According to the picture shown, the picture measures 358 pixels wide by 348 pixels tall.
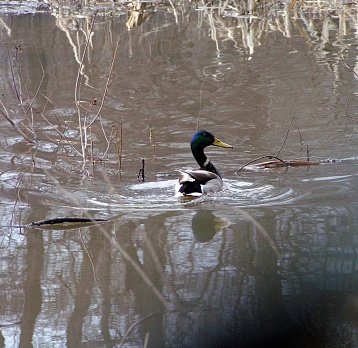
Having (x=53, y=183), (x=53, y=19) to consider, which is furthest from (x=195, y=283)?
(x=53, y=19)

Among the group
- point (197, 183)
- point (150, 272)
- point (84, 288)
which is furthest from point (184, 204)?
point (84, 288)

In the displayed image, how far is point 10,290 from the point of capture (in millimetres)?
4301

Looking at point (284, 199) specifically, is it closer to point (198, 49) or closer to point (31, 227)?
point (31, 227)

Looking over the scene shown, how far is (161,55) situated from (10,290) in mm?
10558

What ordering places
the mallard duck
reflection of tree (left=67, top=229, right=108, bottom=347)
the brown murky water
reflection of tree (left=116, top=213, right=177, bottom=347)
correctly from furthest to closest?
the mallard duck < reflection of tree (left=67, top=229, right=108, bottom=347) < reflection of tree (left=116, top=213, right=177, bottom=347) < the brown murky water

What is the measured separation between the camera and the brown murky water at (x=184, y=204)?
6.80 ft

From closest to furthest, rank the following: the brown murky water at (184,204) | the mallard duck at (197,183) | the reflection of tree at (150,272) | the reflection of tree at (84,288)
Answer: the brown murky water at (184,204) < the reflection of tree at (150,272) < the reflection of tree at (84,288) < the mallard duck at (197,183)

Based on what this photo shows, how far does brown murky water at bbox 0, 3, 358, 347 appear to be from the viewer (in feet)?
6.80

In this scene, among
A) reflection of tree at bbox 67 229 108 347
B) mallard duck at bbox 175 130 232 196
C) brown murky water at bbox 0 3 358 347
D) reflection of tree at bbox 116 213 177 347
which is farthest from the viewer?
mallard duck at bbox 175 130 232 196

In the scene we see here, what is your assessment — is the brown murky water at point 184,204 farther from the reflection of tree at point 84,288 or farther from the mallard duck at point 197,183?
the mallard duck at point 197,183

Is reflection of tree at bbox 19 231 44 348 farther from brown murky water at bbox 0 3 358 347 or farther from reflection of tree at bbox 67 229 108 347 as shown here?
reflection of tree at bbox 67 229 108 347

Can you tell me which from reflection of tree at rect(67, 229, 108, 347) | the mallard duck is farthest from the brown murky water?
the mallard duck

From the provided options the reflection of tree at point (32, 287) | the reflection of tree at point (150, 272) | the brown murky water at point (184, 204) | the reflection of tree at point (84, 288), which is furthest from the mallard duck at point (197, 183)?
the reflection of tree at point (32, 287)

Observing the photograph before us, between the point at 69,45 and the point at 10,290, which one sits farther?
the point at 69,45
